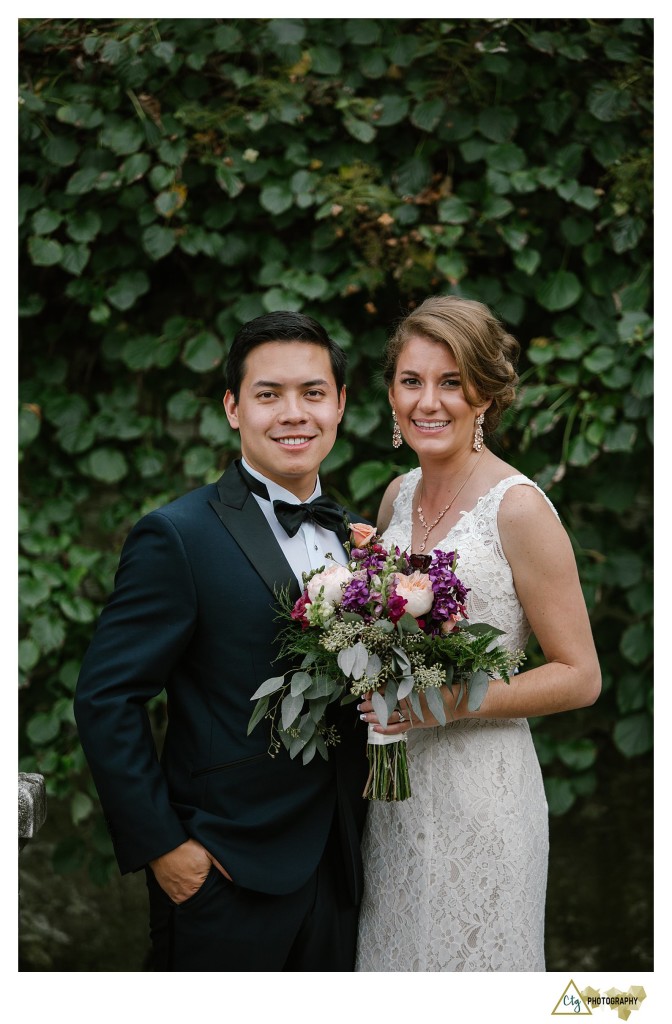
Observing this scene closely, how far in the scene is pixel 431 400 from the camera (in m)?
2.48

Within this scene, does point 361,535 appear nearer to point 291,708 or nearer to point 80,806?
point 291,708

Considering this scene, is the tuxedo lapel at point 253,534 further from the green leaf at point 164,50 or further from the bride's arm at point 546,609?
the green leaf at point 164,50

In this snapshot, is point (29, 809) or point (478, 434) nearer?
point (29, 809)

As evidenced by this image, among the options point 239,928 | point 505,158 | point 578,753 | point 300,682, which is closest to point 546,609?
point 300,682

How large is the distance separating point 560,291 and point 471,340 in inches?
45.4

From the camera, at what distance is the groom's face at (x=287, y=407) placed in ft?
7.56

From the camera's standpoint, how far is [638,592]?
3.50 metres

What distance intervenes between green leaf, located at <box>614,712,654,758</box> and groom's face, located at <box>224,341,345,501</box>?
190cm

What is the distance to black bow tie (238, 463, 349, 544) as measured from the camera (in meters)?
2.31

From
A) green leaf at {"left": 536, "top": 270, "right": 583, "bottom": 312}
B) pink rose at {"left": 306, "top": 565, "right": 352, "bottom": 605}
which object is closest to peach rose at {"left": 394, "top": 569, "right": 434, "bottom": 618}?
pink rose at {"left": 306, "top": 565, "right": 352, "bottom": 605}

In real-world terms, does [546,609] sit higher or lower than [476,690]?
higher

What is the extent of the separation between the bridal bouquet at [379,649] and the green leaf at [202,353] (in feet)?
5.06

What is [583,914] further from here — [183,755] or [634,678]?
[183,755]

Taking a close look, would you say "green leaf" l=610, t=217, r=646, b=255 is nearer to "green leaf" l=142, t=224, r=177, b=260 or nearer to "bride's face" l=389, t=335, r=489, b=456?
"bride's face" l=389, t=335, r=489, b=456
